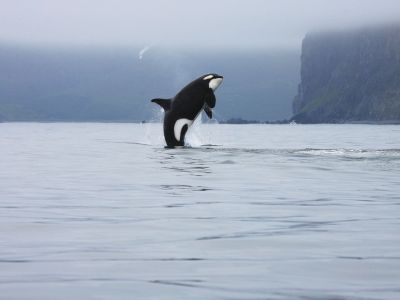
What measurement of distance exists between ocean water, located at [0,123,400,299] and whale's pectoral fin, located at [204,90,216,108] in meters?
12.2

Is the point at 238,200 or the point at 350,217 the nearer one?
the point at 350,217

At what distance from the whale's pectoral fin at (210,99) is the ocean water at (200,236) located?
1215 centimetres

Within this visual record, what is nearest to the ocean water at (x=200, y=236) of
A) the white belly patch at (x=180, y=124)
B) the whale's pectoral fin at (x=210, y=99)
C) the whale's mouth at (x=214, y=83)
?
the whale's pectoral fin at (x=210, y=99)

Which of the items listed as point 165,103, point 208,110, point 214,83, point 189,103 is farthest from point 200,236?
point 165,103

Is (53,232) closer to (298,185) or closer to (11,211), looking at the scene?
(11,211)

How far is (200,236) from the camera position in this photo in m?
11.7

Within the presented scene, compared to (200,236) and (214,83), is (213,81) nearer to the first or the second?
(214,83)

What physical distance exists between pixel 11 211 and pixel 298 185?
25.5ft

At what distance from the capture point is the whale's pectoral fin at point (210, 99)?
35.8 m

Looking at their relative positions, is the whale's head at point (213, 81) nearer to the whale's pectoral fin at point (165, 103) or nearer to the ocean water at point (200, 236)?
the whale's pectoral fin at point (165, 103)

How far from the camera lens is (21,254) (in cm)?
1019

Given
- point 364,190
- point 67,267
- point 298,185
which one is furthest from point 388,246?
point 298,185

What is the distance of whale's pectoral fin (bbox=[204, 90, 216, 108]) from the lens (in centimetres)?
3578

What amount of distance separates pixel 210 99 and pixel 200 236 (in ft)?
80.2
